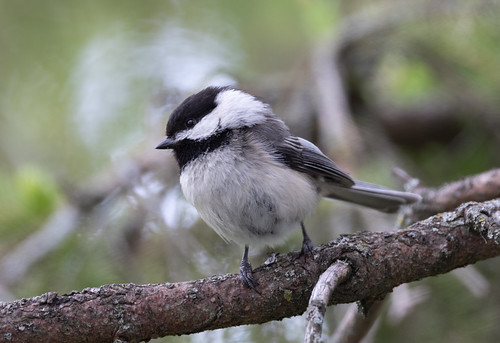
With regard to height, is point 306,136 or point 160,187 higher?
point 306,136

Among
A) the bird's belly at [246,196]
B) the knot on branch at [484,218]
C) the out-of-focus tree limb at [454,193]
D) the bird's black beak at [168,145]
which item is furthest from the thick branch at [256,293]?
the bird's black beak at [168,145]

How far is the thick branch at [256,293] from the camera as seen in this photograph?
65.6 inches

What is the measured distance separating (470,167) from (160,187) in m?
A: 1.74

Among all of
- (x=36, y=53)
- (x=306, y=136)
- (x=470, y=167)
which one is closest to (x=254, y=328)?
(x=306, y=136)

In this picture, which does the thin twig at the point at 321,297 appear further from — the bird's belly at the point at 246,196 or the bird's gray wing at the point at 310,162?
the bird's gray wing at the point at 310,162

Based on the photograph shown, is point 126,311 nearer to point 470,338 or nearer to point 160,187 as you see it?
point 160,187

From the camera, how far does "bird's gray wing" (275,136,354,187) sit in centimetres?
248

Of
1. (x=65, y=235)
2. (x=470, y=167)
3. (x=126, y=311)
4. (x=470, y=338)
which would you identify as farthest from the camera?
(x=470, y=167)

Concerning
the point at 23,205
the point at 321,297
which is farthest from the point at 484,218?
the point at 23,205

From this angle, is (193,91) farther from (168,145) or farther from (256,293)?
(256,293)

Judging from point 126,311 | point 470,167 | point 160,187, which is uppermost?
point 470,167

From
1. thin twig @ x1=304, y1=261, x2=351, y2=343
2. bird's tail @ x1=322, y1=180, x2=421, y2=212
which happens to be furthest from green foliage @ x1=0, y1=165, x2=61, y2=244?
thin twig @ x1=304, y1=261, x2=351, y2=343

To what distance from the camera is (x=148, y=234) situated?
8.79 feet

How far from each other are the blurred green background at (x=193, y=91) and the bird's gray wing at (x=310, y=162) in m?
0.18
